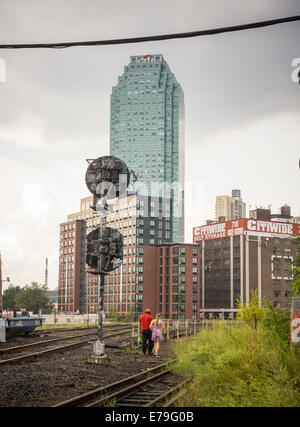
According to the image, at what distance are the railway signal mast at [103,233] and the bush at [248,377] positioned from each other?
5280mm

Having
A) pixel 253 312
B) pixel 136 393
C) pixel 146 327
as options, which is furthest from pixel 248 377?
pixel 146 327

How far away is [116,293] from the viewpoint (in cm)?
14688

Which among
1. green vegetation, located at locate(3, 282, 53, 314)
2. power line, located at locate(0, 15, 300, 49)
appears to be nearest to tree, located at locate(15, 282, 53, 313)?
green vegetation, located at locate(3, 282, 53, 314)

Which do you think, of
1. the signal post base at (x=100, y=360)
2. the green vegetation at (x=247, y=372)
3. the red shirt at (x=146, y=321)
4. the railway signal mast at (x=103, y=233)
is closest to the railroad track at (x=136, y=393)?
the green vegetation at (x=247, y=372)

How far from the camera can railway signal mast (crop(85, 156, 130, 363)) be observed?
18359mm

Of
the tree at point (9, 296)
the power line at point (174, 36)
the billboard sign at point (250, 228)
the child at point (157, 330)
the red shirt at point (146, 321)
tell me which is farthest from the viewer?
the tree at point (9, 296)

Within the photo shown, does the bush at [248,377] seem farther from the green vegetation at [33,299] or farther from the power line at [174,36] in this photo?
the green vegetation at [33,299]

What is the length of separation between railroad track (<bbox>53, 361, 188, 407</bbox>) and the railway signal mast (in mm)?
3674

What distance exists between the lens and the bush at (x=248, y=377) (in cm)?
955

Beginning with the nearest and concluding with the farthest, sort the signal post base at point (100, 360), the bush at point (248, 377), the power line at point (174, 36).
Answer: the power line at point (174, 36)
the bush at point (248, 377)
the signal post base at point (100, 360)

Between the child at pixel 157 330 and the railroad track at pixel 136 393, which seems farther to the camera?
the child at pixel 157 330

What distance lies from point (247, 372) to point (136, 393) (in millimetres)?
2889

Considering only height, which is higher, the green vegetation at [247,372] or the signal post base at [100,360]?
the green vegetation at [247,372]

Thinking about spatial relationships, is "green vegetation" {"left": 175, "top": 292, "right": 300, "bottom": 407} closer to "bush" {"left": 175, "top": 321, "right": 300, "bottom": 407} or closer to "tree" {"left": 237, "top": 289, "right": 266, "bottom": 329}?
"bush" {"left": 175, "top": 321, "right": 300, "bottom": 407}
